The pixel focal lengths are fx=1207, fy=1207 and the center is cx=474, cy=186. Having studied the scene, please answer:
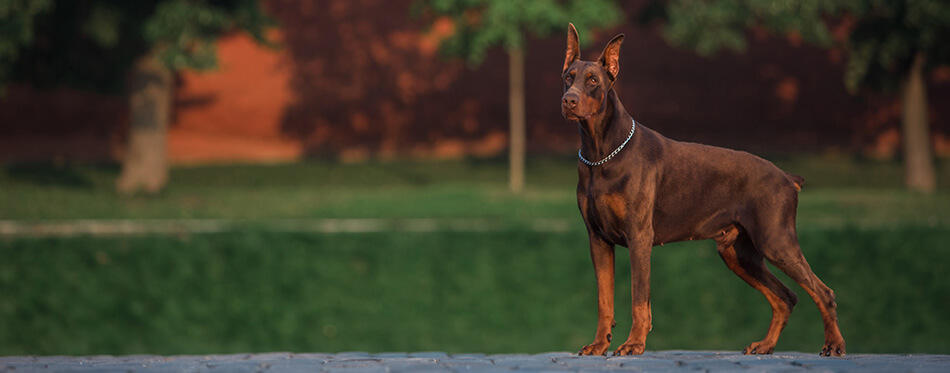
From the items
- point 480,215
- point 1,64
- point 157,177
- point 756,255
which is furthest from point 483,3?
point 756,255

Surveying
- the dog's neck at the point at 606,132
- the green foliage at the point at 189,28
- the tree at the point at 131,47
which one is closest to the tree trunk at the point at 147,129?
the tree at the point at 131,47

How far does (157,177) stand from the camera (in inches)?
973

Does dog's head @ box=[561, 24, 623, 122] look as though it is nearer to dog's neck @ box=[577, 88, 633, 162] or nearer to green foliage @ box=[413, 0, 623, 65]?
dog's neck @ box=[577, 88, 633, 162]

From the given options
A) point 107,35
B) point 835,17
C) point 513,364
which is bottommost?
point 513,364

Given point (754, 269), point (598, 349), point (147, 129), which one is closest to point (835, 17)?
point (147, 129)

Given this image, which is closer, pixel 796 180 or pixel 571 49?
pixel 571 49

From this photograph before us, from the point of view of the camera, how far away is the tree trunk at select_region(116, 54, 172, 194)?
24.6 meters

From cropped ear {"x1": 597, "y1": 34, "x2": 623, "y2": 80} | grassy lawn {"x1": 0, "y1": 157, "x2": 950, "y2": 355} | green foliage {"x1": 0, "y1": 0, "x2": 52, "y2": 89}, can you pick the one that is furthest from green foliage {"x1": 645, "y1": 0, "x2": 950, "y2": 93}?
cropped ear {"x1": 597, "y1": 34, "x2": 623, "y2": 80}

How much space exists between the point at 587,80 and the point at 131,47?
2033 centimetres

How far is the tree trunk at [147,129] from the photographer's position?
80.6ft

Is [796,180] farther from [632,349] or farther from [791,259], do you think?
[632,349]

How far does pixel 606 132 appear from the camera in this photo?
21.1 ft

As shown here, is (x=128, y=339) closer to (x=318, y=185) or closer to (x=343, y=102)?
(x=318, y=185)

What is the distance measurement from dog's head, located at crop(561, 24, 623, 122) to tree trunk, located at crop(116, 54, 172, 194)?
19362mm
